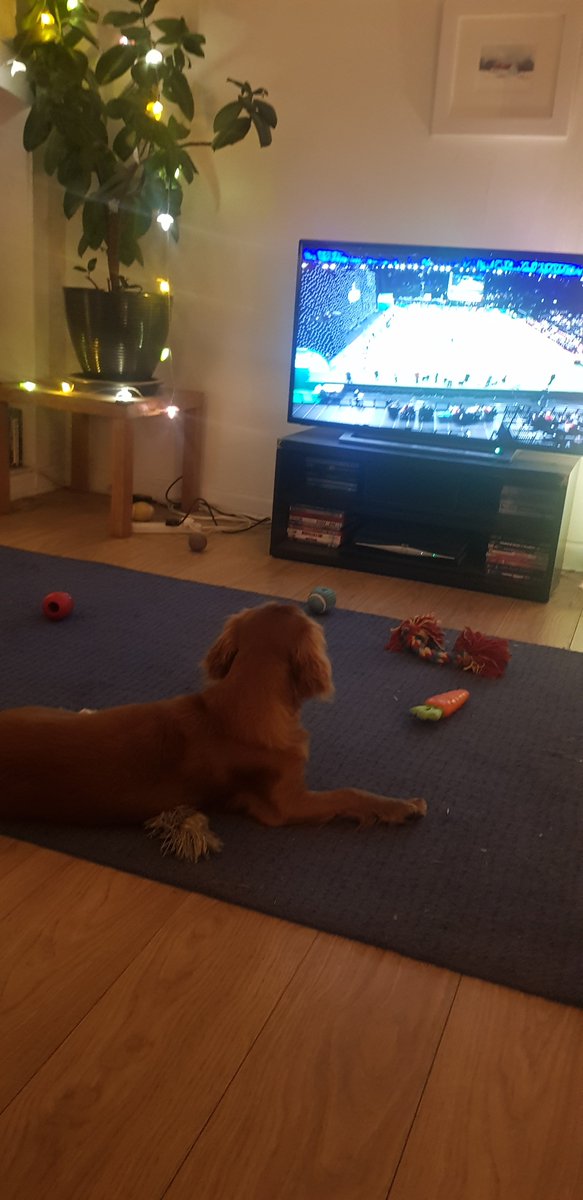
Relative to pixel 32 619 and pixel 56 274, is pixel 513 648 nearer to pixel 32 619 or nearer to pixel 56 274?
pixel 32 619

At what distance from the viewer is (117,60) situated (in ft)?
11.4

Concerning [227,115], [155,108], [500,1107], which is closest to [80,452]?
[155,108]

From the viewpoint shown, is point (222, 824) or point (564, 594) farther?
point (564, 594)

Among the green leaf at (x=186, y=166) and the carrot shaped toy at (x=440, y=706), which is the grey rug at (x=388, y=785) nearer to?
the carrot shaped toy at (x=440, y=706)

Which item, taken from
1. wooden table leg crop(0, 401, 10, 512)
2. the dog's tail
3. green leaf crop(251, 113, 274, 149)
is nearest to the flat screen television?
green leaf crop(251, 113, 274, 149)

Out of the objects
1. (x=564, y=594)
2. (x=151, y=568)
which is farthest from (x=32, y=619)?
(x=564, y=594)

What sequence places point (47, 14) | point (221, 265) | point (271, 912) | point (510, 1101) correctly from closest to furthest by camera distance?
point (510, 1101) → point (271, 912) → point (47, 14) → point (221, 265)

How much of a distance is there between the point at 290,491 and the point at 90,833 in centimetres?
208

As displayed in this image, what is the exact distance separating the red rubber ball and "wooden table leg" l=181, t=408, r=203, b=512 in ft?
5.07

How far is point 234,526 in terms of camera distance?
395 centimetres

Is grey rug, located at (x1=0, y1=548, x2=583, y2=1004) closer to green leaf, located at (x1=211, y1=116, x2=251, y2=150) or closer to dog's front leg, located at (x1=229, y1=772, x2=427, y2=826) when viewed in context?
dog's front leg, located at (x1=229, y1=772, x2=427, y2=826)

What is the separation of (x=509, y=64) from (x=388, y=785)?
8.77 feet

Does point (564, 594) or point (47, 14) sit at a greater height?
point (47, 14)

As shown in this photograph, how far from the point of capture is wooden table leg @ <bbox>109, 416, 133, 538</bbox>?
137 inches
